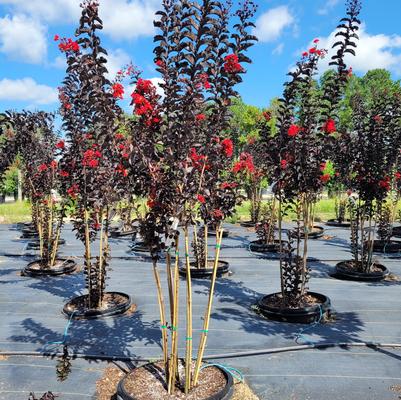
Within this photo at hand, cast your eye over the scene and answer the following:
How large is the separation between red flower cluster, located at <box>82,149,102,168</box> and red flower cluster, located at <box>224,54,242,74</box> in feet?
7.63

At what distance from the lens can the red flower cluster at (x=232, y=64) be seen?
2.65m

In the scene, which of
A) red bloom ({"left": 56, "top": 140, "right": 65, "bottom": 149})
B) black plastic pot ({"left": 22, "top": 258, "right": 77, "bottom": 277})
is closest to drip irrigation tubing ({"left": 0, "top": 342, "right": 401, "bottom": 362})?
red bloom ({"left": 56, "top": 140, "right": 65, "bottom": 149})

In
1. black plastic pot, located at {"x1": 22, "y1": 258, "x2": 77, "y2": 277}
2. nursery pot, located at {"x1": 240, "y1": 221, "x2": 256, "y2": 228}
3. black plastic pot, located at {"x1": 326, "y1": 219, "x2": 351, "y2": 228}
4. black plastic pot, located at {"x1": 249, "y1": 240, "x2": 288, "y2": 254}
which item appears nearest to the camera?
black plastic pot, located at {"x1": 22, "y1": 258, "x2": 77, "y2": 277}

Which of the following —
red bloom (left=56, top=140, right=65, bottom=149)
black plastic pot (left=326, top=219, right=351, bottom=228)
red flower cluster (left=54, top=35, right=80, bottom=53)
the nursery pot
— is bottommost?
the nursery pot

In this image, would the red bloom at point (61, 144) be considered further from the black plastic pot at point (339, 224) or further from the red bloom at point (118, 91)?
the black plastic pot at point (339, 224)

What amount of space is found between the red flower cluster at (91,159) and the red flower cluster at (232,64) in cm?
232

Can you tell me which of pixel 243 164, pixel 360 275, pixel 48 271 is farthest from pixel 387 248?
pixel 48 271

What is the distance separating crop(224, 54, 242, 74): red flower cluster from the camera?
2.65 meters

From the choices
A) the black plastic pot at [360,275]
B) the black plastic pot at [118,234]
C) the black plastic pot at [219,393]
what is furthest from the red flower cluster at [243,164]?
the black plastic pot at [219,393]

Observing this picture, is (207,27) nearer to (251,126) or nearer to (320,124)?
(320,124)

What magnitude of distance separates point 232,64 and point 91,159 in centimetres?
251

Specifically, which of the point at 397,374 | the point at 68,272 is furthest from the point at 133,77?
the point at 68,272

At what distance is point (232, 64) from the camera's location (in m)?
2.66

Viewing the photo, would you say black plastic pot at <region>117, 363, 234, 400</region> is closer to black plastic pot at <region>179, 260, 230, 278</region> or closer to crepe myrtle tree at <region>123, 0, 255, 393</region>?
crepe myrtle tree at <region>123, 0, 255, 393</region>
